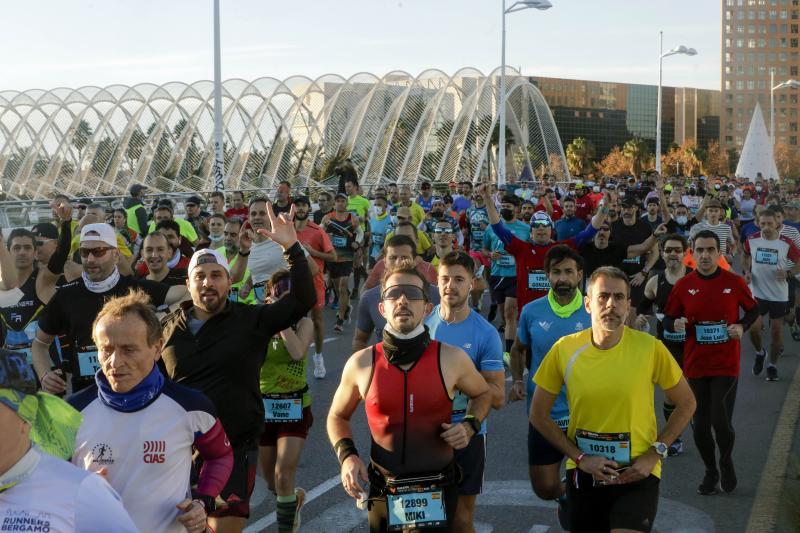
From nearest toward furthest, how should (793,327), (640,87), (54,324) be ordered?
(54,324) → (793,327) → (640,87)

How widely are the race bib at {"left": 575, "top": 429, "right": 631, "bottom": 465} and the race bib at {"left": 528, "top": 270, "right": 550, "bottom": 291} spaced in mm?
5311

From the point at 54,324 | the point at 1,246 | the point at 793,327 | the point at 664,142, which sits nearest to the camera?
the point at 54,324

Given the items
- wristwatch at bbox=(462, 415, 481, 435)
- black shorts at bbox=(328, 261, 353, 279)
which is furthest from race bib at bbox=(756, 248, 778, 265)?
wristwatch at bbox=(462, 415, 481, 435)

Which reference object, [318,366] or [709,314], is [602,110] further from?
[709,314]

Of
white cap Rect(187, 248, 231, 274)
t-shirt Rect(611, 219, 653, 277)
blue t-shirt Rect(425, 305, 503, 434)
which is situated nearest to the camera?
white cap Rect(187, 248, 231, 274)

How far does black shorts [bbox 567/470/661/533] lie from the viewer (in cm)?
440

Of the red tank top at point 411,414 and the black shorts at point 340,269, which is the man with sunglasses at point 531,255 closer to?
the black shorts at point 340,269

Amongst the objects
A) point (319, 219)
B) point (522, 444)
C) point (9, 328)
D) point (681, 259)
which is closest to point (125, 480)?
point (9, 328)

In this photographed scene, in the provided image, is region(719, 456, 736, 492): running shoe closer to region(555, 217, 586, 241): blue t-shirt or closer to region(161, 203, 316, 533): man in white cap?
region(161, 203, 316, 533): man in white cap

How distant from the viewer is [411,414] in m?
4.15

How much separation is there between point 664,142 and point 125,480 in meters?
148

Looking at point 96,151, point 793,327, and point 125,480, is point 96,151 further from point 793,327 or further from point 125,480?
point 125,480

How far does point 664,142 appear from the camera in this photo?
14600 centimetres

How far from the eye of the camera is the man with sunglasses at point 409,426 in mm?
4141
